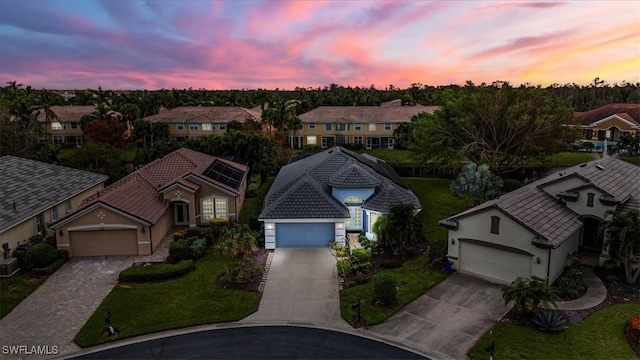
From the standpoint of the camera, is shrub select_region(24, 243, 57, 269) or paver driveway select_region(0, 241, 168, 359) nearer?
paver driveway select_region(0, 241, 168, 359)

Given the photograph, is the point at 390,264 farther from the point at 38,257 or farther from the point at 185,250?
the point at 38,257

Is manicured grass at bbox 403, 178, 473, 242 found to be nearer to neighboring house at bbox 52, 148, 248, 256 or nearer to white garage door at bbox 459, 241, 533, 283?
white garage door at bbox 459, 241, 533, 283

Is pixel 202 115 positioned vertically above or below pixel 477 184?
above

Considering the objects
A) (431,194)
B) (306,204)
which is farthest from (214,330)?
(431,194)

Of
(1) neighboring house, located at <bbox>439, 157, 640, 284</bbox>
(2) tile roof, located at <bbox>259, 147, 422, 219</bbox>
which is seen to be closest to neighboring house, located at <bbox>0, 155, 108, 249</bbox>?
(2) tile roof, located at <bbox>259, 147, 422, 219</bbox>

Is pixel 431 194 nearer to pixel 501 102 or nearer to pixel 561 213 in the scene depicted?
pixel 501 102

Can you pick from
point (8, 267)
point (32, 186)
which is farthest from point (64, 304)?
point (32, 186)
